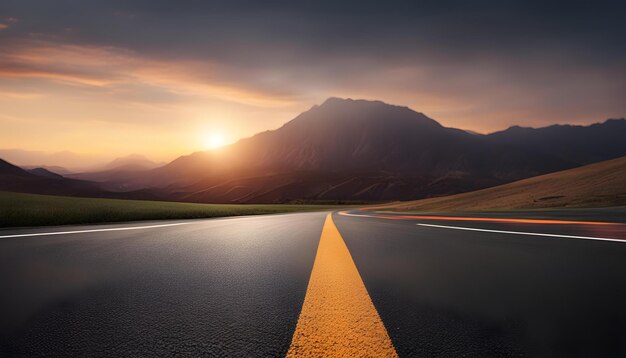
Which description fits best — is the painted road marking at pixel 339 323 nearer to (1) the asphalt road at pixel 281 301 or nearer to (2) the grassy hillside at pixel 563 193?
(1) the asphalt road at pixel 281 301

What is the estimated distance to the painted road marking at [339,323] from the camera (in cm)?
181

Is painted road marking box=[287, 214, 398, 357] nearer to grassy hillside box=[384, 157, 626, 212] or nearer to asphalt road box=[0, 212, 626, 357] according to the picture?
asphalt road box=[0, 212, 626, 357]

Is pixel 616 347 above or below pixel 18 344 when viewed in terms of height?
below

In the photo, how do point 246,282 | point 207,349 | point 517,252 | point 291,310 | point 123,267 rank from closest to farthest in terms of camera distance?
point 207,349 < point 291,310 < point 246,282 < point 123,267 < point 517,252

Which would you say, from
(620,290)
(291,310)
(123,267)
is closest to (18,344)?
(291,310)

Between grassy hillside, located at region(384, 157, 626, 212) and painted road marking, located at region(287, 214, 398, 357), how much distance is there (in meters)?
27.0

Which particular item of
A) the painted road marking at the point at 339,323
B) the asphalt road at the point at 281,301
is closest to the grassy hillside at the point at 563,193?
the asphalt road at the point at 281,301

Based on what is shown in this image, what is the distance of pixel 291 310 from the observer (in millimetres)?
2496

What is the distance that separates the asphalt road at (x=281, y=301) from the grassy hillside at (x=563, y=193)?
24.6m

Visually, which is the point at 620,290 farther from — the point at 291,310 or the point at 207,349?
the point at 207,349

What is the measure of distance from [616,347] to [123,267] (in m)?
4.67

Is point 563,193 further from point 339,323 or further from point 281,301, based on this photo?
point 339,323

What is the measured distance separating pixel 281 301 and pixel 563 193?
3345 cm

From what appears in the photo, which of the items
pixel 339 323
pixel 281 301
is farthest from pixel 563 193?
pixel 339 323
